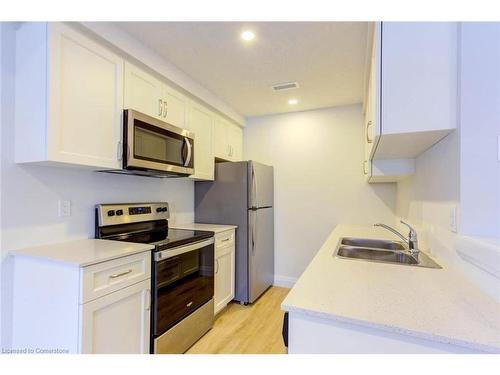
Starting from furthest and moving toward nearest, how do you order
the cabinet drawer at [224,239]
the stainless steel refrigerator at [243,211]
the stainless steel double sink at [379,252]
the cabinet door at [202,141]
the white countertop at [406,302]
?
1. the stainless steel refrigerator at [243,211]
2. the cabinet door at [202,141]
3. the cabinet drawer at [224,239]
4. the stainless steel double sink at [379,252]
5. the white countertop at [406,302]

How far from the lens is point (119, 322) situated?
1470mm

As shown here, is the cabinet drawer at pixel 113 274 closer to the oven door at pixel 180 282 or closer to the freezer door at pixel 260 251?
the oven door at pixel 180 282

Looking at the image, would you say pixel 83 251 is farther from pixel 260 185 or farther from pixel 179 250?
pixel 260 185

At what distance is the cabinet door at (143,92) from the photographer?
1.84 meters

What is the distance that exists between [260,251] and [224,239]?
0.61 metres

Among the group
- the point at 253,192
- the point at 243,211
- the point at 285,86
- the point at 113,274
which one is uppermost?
the point at 285,86

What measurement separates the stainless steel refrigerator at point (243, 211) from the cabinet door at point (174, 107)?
2.39 feet

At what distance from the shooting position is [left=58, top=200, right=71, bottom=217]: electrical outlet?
5.56ft

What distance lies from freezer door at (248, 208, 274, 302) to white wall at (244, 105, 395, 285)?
7.7 inches

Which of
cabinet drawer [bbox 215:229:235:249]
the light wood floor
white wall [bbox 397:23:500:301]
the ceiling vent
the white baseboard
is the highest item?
the ceiling vent

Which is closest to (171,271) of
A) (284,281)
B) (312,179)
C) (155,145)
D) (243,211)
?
(155,145)

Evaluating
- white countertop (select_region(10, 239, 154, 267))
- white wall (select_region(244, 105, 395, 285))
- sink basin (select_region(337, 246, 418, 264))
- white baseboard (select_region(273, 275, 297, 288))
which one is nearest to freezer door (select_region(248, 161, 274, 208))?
white wall (select_region(244, 105, 395, 285))

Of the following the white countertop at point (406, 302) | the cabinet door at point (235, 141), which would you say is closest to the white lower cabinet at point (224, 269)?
the cabinet door at point (235, 141)

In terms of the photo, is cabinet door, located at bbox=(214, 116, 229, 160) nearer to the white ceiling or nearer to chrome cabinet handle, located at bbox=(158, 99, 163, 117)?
the white ceiling
